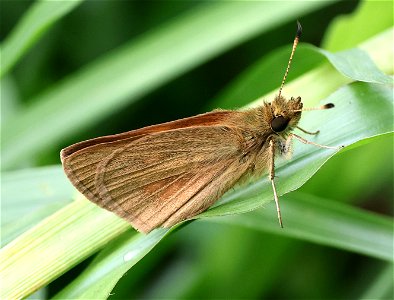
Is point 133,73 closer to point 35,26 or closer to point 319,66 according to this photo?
point 35,26

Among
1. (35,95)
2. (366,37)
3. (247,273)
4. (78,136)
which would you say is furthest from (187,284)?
(35,95)

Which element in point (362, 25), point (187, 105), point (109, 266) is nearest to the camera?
point (109, 266)

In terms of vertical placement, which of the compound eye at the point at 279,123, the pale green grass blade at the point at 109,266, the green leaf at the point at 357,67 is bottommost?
the pale green grass blade at the point at 109,266

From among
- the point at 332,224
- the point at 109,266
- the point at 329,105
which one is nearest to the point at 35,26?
the point at 109,266

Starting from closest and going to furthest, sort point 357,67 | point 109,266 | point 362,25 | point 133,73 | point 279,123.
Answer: point 109,266, point 357,67, point 279,123, point 362,25, point 133,73

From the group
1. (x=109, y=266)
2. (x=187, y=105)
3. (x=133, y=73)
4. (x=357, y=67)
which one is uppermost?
(x=133, y=73)

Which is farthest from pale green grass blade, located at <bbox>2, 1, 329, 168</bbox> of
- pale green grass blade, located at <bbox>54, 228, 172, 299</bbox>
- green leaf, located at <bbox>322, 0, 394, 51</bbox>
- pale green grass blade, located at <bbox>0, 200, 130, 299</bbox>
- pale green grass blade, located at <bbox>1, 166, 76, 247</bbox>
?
pale green grass blade, located at <bbox>54, 228, 172, 299</bbox>

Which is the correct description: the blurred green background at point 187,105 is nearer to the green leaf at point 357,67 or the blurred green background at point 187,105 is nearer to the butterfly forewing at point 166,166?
the butterfly forewing at point 166,166

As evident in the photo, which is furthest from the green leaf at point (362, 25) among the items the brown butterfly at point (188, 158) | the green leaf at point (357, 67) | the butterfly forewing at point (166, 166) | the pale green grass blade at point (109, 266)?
the pale green grass blade at point (109, 266)

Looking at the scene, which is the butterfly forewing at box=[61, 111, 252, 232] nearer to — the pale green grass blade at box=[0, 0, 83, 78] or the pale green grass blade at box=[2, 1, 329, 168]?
the pale green grass blade at box=[0, 0, 83, 78]
